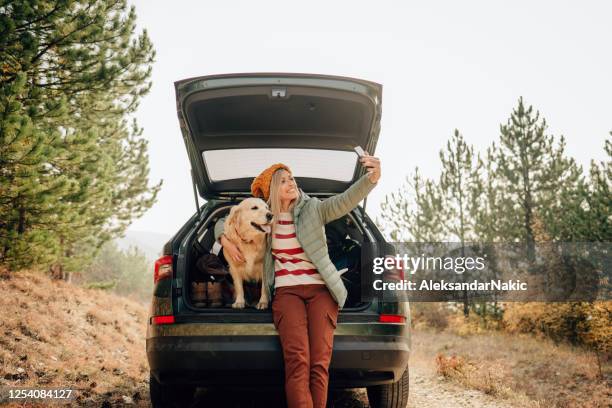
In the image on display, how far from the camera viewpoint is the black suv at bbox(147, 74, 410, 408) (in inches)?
110

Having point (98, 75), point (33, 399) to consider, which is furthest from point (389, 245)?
point (98, 75)

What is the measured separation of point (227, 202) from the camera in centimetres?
402

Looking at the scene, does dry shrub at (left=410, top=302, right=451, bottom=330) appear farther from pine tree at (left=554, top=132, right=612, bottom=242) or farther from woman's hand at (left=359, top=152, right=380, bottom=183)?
woman's hand at (left=359, top=152, right=380, bottom=183)

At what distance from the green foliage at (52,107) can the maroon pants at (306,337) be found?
588 centimetres

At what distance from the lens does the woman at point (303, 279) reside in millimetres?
2727

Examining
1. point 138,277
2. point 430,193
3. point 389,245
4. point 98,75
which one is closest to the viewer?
point 389,245

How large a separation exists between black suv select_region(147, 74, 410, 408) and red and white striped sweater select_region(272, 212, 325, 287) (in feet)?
0.82

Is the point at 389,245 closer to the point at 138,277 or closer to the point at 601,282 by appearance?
the point at 601,282

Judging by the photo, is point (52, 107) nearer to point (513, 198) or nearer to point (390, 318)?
point (390, 318)

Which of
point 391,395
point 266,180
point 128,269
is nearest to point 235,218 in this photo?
point 266,180

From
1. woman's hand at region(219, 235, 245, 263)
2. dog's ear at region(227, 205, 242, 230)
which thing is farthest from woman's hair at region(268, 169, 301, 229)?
woman's hand at region(219, 235, 245, 263)

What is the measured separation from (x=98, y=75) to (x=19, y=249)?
11.6 ft

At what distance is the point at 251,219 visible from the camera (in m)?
3.37

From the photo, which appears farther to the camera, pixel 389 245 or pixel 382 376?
pixel 389 245
